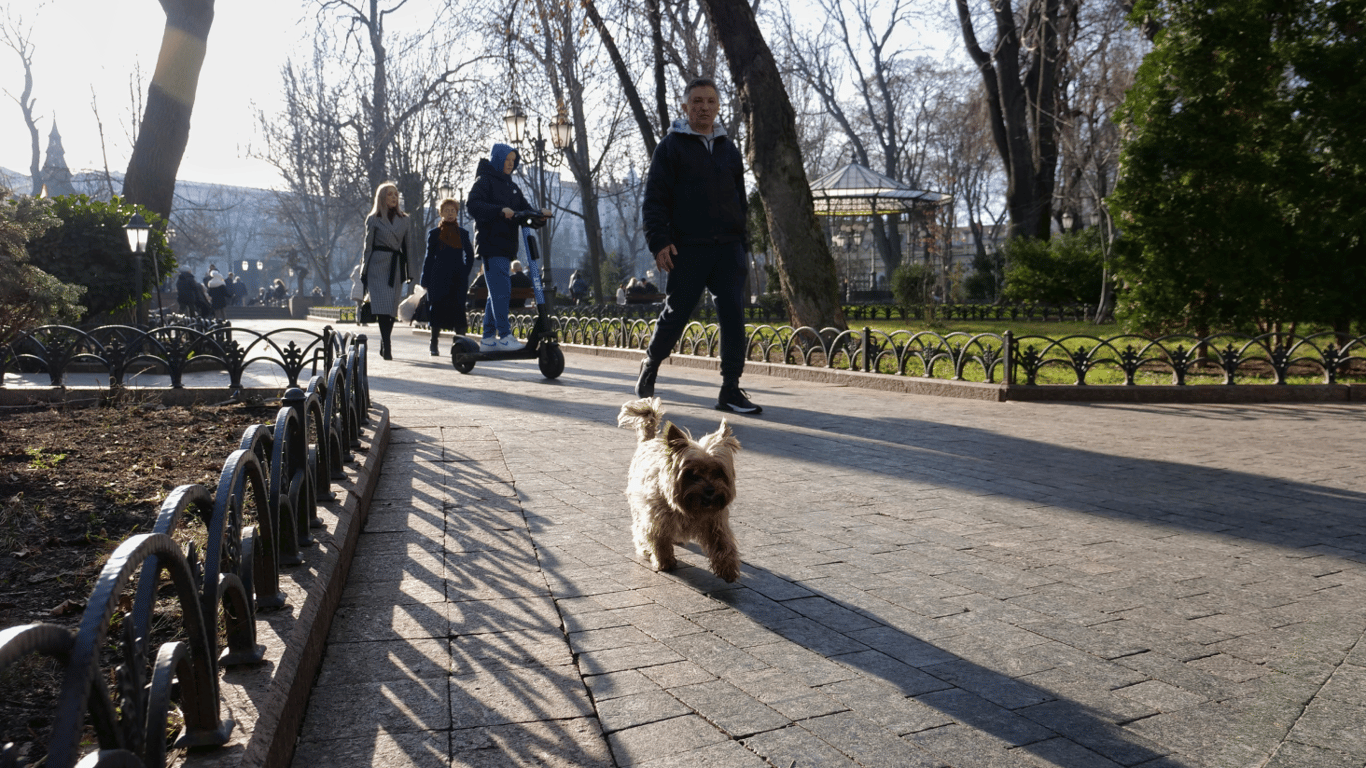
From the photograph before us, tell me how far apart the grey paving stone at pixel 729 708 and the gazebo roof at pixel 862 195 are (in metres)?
25.4

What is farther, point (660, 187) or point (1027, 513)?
point (660, 187)

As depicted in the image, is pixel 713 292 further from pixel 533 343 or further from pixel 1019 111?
pixel 1019 111

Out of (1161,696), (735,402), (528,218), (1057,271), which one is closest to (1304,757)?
(1161,696)

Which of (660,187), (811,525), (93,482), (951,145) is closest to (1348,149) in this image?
(660,187)

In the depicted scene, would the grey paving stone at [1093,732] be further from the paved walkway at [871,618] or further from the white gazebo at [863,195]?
the white gazebo at [863,195]

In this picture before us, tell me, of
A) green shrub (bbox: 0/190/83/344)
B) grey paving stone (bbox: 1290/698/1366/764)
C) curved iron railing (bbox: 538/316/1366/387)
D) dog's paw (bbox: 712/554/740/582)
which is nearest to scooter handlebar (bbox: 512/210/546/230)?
curved iron railing (bbox: 538/316/1366/387)

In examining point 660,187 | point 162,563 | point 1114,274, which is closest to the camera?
point 162,563

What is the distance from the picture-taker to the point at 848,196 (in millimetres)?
28016

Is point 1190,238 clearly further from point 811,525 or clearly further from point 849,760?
point 849,760

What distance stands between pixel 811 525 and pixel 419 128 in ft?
135

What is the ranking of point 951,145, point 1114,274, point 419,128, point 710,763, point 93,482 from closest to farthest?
point 710,763, point 93,482, point 1114,274, point 419,128, point 951,145

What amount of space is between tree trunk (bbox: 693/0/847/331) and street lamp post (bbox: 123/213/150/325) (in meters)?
7.62

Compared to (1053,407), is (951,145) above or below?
above

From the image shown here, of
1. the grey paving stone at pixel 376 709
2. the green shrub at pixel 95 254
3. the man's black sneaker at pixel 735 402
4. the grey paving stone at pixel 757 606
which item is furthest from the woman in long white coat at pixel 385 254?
the grey paving stone at pixel 376 709
